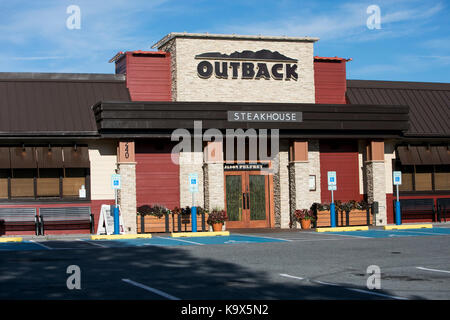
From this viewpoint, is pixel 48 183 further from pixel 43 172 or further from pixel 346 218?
pixel 346 218

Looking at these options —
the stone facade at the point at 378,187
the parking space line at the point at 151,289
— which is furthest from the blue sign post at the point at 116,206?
the parking space line at the point at 151,289

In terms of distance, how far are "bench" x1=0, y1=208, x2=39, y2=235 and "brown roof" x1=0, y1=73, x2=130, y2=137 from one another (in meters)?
3.26

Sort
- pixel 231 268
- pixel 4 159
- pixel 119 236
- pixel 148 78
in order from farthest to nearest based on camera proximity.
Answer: pixel 148 78, pixel 4 159, pixel 119 236, pixel 231 268

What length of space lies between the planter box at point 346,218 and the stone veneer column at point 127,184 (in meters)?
8.65

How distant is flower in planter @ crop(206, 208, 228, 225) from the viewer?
30422 millimetres

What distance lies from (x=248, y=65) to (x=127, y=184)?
828 centimetres

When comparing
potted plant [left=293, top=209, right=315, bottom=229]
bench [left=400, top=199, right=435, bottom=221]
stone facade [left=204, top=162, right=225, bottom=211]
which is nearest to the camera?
stone facade [left=204, top=162, right=225, bottom=211]

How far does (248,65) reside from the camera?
33.1m

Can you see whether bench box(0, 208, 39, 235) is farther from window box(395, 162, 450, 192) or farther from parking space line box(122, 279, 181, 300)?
window box(395, 162, 450, 192)

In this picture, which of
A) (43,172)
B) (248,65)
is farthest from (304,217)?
(43,172)

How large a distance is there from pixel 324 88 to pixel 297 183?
5.45 m

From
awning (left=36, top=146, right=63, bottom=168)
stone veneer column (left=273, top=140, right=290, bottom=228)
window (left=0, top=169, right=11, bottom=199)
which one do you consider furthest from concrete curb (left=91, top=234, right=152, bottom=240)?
stone veneer column (left=273, top=140, right=290, bottom=228)
